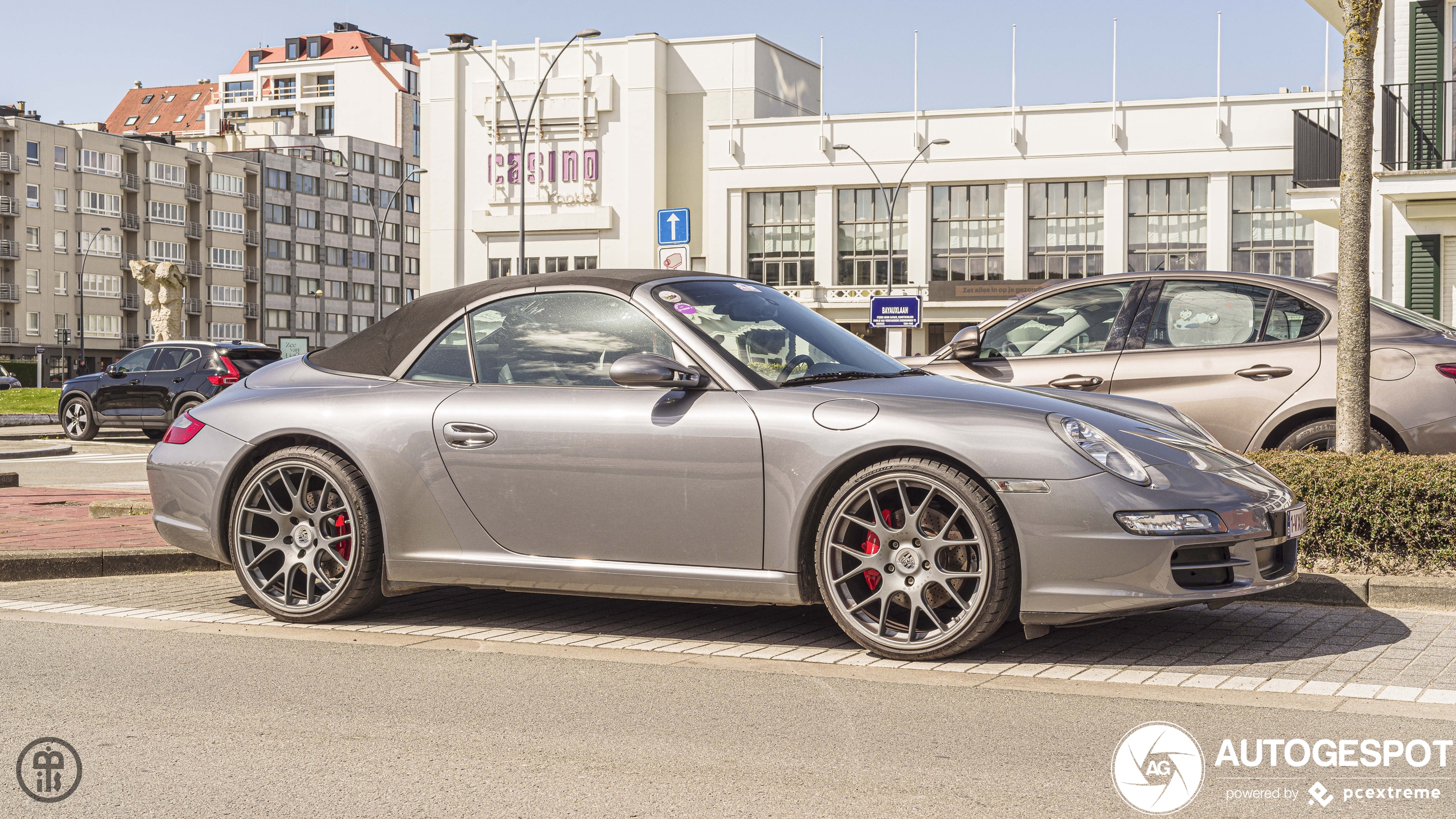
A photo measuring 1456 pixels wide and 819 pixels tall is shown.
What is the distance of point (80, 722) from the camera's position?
441 centimetres

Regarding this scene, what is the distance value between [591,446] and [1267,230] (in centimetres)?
5693

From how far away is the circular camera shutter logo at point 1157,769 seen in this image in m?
3.62

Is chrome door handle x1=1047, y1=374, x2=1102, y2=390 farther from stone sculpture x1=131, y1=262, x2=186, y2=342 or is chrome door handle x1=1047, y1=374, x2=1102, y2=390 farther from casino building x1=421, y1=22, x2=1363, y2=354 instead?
casino building x1=421, y1=22, x2=1363, y2=354

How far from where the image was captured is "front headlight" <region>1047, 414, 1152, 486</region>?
498 centimetres

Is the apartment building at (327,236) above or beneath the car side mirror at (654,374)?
above

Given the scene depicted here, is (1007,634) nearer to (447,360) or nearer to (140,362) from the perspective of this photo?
(447,360)

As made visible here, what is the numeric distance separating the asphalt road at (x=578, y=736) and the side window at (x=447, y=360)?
1.20 m

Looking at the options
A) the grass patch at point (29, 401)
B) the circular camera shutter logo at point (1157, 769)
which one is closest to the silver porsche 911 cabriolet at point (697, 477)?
the circular camera shutter logo at point (1157, 769)

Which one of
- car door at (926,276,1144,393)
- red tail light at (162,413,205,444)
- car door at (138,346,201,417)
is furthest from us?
car door at (138,346,201,417)

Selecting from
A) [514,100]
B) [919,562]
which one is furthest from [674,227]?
[514,100]

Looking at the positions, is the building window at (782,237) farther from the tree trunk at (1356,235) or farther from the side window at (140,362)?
the tree trunk at (1356,235)

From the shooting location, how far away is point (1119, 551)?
4.90 metres

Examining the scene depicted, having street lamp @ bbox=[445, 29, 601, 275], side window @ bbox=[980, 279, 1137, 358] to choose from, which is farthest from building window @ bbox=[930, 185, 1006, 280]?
side window @ bbox=[980, 279, 1137, 358]

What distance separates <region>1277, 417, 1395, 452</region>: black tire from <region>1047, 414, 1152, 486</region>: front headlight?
3.18 meters
